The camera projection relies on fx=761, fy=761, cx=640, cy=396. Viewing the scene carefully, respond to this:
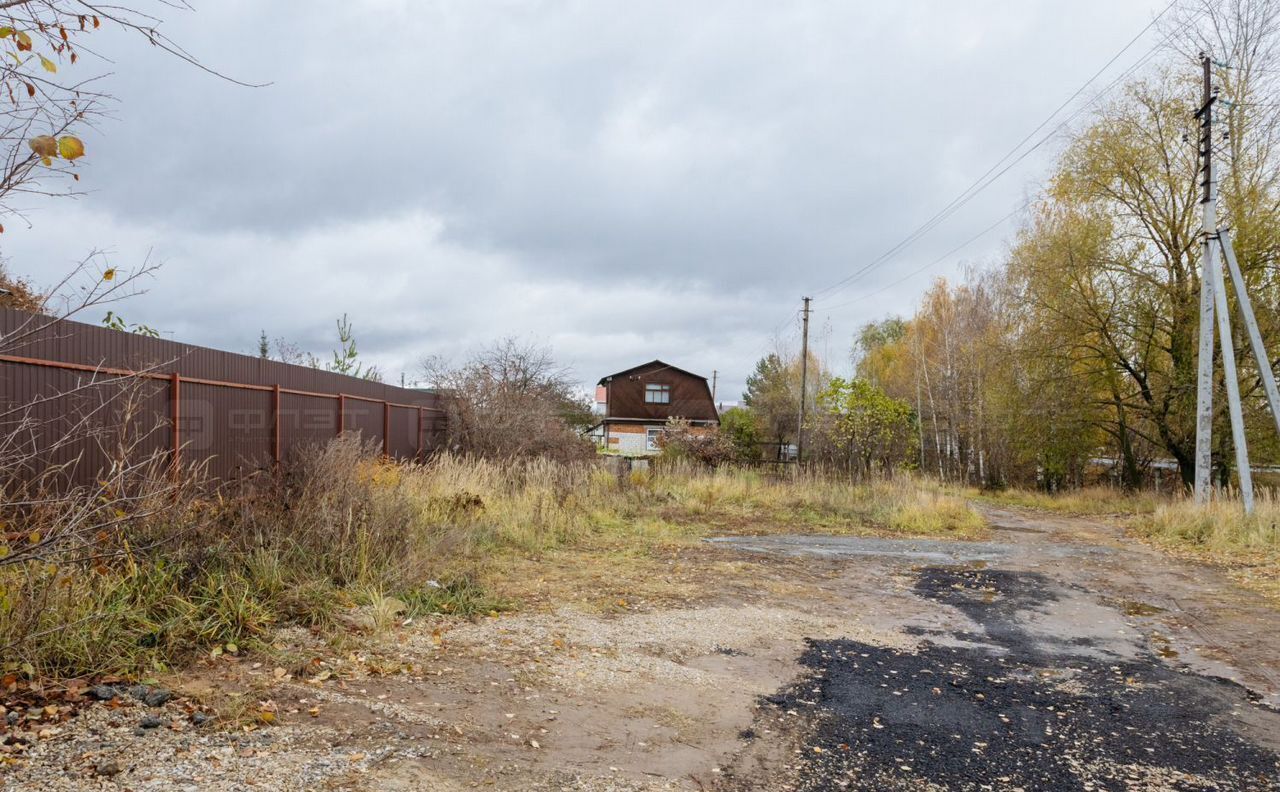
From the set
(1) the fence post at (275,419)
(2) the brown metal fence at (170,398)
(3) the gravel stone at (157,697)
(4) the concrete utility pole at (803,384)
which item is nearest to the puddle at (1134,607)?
(3) the gravel stone at (157,697)

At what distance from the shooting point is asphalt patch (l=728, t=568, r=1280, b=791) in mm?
3428

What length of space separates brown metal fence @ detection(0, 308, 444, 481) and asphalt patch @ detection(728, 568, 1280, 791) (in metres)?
3.82

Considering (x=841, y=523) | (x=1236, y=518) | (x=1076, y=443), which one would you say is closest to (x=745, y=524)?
(x=841, y=523)

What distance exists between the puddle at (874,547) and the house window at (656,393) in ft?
114

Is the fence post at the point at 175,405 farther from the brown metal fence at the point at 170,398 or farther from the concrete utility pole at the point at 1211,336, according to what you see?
the concrete utility pole at the point at 1211,336

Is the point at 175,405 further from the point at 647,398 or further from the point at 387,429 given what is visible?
the point at 647,398

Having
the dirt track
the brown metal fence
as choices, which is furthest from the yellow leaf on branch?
the dirt track

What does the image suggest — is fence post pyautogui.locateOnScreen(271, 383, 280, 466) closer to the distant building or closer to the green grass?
the green grass

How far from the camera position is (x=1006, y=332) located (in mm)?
21609

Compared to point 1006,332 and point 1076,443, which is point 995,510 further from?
point 1006,332

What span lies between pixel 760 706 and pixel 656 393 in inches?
1675

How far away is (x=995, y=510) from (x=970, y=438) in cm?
892

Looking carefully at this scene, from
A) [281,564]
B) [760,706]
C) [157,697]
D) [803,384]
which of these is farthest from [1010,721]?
[803,384]

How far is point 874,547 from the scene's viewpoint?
1089 centimetres
